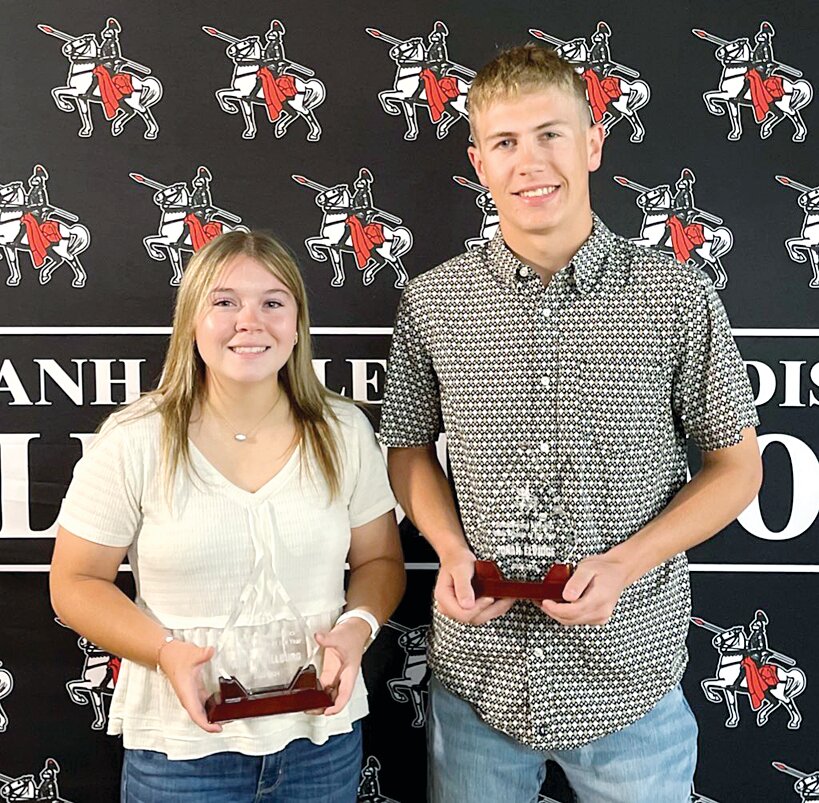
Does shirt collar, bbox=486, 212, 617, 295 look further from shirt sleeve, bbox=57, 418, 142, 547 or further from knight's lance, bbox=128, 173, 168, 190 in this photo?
knight's lance, bbox=128, 173, 168, 190

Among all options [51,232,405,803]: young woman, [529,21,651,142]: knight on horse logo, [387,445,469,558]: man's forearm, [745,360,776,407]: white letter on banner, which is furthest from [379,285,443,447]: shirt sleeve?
[745,360,776,407]: white letter on banner

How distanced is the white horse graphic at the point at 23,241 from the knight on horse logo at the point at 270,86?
43 centimetres

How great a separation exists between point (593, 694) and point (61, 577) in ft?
2.85

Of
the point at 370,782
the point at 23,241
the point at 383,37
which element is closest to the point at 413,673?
the point at 370,782

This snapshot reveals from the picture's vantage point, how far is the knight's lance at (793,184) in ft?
6.47

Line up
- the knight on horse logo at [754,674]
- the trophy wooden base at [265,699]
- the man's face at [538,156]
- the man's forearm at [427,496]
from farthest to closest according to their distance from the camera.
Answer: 1. the knight on horse logo at [754,674]
2. the man's forearm at [427,496]
3. the man's face at [538,156]
4. the trophy wooden base at [265,699]

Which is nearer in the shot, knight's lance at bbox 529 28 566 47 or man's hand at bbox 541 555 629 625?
man's hand at bbox 541 555 629 625

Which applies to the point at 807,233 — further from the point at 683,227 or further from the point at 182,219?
the point at 182,219

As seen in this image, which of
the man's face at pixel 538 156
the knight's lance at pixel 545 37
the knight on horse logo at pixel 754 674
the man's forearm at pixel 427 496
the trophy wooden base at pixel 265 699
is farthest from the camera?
the knight on horse logo at pixel 754 674

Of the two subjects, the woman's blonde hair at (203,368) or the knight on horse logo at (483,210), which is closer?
the woman's blonde hair at (203,368)

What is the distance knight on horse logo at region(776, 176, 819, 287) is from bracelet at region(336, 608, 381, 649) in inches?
48.3

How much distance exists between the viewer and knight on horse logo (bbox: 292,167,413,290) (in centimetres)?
198

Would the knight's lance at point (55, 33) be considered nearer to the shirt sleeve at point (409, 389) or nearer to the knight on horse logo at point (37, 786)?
the shirt sleeve at point (409, 389)

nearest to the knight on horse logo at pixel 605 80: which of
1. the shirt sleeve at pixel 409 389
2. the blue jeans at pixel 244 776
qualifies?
the shirt sleeve at pixel 409 389
